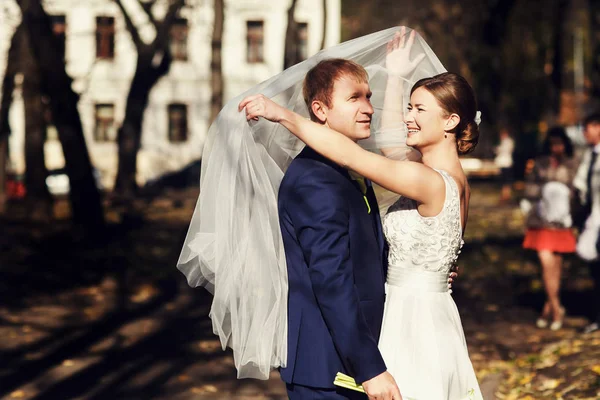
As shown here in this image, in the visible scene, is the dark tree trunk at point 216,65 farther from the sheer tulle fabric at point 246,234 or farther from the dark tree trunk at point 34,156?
the sheer tulle fabric at point 246,234

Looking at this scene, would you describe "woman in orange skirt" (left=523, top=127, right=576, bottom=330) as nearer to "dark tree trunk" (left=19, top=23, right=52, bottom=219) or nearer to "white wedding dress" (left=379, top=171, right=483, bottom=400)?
"white wedding dress" (left=379, top=171, right=483, bottom=400)

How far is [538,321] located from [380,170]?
7.39 meters

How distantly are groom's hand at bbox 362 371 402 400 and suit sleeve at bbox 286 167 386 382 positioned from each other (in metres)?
0.02

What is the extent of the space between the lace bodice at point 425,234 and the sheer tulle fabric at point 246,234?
466 mm

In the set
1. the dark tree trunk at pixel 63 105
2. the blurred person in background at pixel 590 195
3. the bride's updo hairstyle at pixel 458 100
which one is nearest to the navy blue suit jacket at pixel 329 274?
the bride's updo hairstyle at pixel 458 100

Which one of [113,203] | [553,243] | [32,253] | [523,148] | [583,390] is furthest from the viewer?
[523,148]

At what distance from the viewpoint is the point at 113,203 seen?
1037 inches

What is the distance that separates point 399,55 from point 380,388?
1.58 metres

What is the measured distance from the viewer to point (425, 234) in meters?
3.61

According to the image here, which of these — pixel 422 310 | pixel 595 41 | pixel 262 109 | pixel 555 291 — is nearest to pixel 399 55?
pixel 262 109

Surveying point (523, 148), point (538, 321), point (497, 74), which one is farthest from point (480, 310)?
point (523, 148)

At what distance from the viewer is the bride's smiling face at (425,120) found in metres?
3.67

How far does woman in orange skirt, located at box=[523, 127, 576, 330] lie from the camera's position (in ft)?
32.6

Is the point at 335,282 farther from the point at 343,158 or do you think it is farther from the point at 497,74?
the point at 497,74
